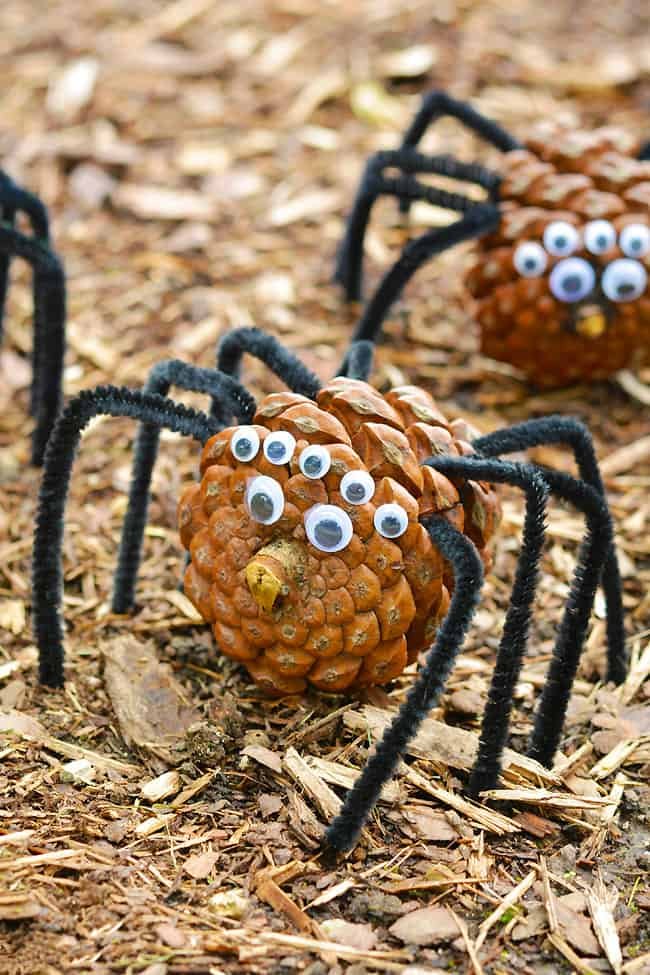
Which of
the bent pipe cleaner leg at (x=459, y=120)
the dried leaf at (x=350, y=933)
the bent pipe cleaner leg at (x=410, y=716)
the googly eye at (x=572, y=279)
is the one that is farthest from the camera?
the bent pipe cleaner leg at (x=459, y=120)

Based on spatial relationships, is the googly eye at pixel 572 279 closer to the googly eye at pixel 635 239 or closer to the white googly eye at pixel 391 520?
the googly eye at pixel 635 239

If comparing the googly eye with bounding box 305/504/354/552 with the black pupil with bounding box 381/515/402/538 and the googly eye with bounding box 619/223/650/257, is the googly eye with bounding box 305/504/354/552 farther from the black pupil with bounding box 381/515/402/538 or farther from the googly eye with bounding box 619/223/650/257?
the googly eye with bounding box 619/223/650/257

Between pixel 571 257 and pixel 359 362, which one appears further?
pixel 571 257

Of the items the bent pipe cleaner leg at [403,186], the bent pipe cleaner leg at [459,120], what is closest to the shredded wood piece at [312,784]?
the bent pipe cleaner leg at [403,186]

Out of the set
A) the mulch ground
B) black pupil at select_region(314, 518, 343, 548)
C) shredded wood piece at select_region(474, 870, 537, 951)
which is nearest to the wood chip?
the mulch ground

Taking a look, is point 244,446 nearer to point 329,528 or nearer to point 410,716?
point 329,528

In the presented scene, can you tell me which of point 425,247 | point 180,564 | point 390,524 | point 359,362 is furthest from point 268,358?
point 425,247

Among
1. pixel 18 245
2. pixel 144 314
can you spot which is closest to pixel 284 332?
pixel 144 314
